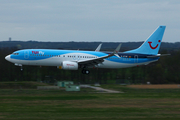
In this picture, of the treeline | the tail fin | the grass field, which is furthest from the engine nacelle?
the treeline

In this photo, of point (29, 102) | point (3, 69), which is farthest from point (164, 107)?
point (3, 69)

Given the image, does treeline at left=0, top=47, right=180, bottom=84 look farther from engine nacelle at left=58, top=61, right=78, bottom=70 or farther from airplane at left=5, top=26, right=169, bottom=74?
engine nacelle at left=58, top=61, right=78, bottom=70

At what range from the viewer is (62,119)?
1897 cm

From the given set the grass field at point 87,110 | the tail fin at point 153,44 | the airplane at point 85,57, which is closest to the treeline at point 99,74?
the tail fin at point 153,44

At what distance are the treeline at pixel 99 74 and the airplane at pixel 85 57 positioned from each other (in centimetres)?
3390

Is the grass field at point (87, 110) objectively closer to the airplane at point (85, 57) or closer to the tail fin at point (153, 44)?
the airplane at point (85, 57)

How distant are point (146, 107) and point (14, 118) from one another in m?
11.4

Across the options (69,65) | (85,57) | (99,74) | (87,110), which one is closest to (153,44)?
(85,57)

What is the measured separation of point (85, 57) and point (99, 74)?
4677 cm

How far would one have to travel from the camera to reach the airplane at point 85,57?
42438 millimetres

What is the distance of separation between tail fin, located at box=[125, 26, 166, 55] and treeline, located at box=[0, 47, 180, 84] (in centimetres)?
3356

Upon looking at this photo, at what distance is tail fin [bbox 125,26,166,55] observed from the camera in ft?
156
